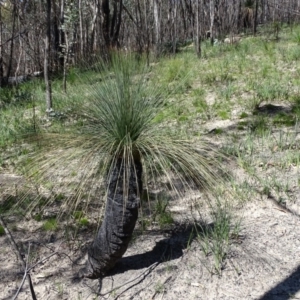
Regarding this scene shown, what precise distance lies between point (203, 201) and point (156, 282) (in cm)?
100

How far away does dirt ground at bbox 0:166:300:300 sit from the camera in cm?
262

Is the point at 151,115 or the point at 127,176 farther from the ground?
the point at 151,115

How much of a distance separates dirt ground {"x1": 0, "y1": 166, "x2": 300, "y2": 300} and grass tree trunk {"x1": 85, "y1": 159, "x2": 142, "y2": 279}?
0.21 meters

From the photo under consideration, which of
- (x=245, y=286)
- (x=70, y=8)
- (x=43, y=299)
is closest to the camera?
(x=245, y=286)

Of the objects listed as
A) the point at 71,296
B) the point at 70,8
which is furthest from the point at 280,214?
the point at 70,8

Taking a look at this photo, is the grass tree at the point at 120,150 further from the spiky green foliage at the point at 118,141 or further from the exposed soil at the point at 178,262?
the exposed soil at the point at 178,262

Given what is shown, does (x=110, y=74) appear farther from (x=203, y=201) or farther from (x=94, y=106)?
(x=203, y=201)

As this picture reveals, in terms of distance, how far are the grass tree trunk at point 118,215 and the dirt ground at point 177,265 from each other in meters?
0.21

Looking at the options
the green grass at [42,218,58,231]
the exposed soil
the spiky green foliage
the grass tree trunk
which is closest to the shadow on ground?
the exposed soil

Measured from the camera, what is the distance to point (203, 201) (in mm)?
3525

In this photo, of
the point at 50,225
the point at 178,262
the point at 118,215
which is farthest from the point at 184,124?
the point at 118,215

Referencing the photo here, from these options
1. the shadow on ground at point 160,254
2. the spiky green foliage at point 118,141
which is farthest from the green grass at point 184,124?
the shadow on ground at point 160,254

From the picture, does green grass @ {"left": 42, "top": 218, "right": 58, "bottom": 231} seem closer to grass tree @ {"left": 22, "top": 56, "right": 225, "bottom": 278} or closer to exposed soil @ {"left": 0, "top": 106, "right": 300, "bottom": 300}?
exposed soil @ {"left": 0, "top": 106, "right": 300, "bottom": 300}

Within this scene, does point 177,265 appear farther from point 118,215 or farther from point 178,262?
point 118,215
